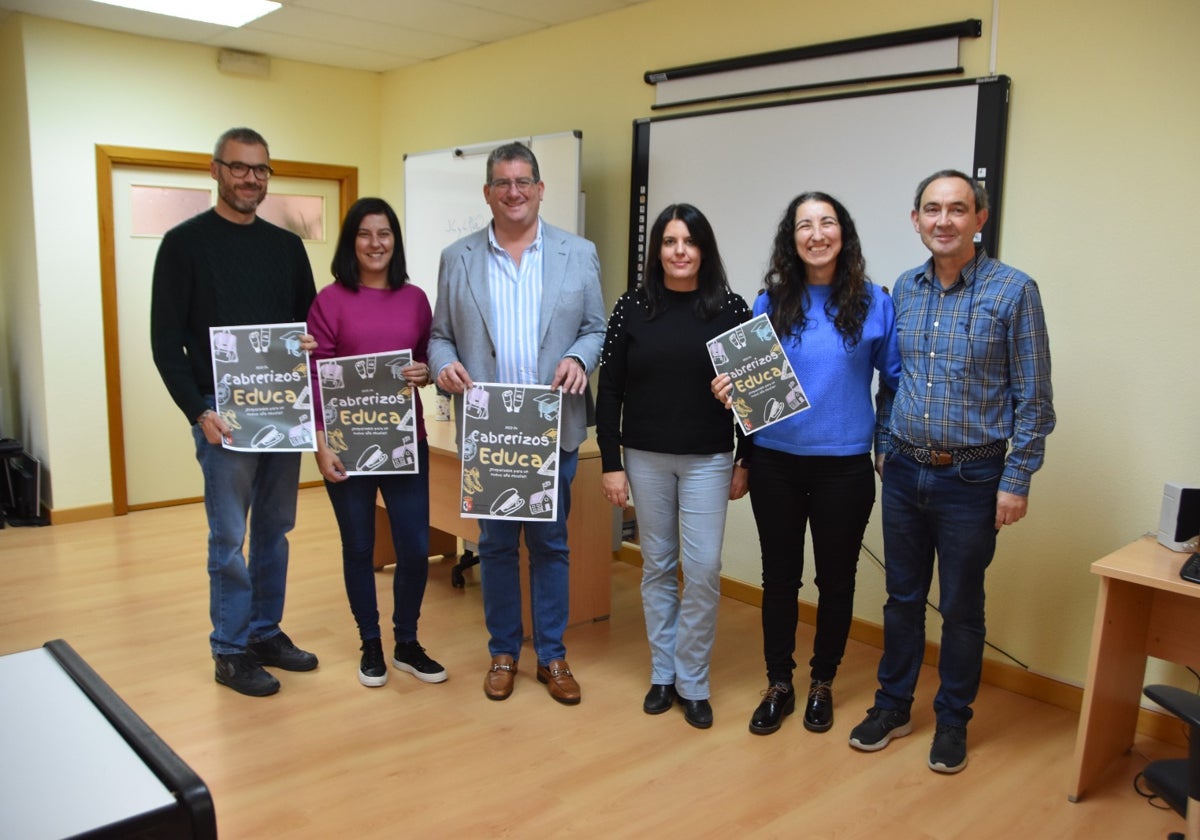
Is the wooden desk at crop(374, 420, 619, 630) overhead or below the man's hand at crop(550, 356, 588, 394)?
below

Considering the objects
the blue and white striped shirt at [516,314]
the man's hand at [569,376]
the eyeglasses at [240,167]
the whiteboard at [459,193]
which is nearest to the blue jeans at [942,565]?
the man's hand at [569,376]

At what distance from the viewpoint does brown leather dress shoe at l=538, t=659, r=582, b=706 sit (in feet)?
9.52

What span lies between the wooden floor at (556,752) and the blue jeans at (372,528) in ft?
1.01

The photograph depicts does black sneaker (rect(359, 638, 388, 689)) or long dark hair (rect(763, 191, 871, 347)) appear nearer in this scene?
long dark hair (rect(763, 191, 871, 347))

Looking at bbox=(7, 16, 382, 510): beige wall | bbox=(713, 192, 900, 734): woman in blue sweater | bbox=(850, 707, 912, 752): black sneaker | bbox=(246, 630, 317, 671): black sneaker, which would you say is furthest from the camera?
bbox=(7, 16, 382, 510): beige wall

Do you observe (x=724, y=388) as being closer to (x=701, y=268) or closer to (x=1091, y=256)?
(x=701, y=268)

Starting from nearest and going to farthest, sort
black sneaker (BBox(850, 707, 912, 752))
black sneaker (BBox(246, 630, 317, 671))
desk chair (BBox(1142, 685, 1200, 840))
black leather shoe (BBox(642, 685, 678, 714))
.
Answer: desk chair (BBox(1142, 685, 1200, 840)) < black sneaker (BBox(850, 707, 912, 752)) < black leather shoe (BBox(642, 685, 678, 714)) < black sneaker (BBox(246, 630, 317, 671))

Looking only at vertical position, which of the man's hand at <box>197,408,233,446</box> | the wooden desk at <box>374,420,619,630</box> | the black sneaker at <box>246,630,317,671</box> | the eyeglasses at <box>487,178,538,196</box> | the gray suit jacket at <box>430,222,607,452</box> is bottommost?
the black sneaker at <box>246,630,317,671</box>

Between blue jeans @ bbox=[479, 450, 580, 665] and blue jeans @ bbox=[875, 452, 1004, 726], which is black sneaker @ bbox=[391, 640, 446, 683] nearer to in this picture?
blue jeans @ bbox=[479, 450, 580, 665]

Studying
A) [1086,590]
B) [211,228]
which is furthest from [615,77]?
[1086,590]

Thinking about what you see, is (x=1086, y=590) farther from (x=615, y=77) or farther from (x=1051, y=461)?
(x=615, y=77)

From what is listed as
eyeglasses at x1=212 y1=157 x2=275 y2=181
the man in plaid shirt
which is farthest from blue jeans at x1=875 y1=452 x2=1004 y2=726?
eyeglasses at x1=212 y1=157 x2=275 y2=181

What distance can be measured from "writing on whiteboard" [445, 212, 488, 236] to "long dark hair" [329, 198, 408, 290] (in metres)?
2.09

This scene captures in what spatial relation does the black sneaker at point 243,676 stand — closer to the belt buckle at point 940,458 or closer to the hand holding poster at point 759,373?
the hand holding poster at point 759,373
